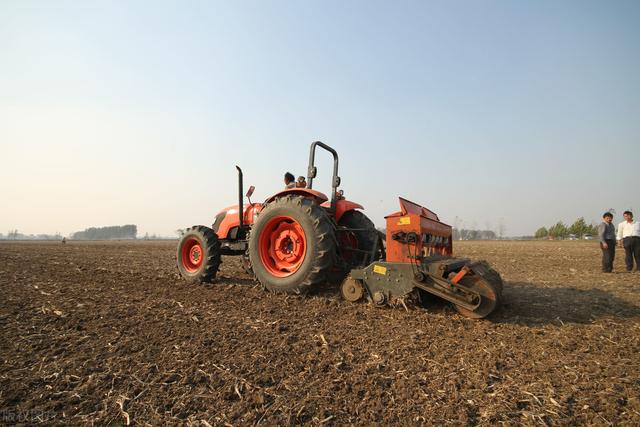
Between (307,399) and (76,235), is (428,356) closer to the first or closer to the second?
(307,399)

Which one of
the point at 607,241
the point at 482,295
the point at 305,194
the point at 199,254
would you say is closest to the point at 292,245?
the point at 305,194

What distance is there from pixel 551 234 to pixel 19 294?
10884 cm

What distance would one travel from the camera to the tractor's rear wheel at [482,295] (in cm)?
332

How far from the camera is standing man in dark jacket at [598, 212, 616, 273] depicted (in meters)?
8.06

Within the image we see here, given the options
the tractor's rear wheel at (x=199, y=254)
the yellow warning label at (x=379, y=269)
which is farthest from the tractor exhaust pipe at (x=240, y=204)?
the yellow warning label at (x=379, y=269)

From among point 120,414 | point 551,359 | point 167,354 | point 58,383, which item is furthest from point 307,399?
point 551,359

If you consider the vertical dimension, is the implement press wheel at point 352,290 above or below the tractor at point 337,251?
below

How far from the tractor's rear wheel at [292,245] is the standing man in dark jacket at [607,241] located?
776 cm

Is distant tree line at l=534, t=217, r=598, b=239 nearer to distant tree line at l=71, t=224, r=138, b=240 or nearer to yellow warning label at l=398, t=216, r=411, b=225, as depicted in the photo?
yellow warning label at l=398, t=216, r=411, b=225

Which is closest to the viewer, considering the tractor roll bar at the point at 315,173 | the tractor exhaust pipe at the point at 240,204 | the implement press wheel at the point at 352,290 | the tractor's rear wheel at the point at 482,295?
the tractor's rear wheel at the point at 482,295

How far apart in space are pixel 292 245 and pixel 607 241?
8.13 metres

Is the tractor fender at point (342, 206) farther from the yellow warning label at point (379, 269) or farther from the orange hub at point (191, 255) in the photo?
A: the orange hub at point (191, 255)

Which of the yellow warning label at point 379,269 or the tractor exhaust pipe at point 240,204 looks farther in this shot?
the tractor exhaust pipe at point 240,204

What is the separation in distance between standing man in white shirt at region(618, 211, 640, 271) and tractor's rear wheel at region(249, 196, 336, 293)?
27.7ft
